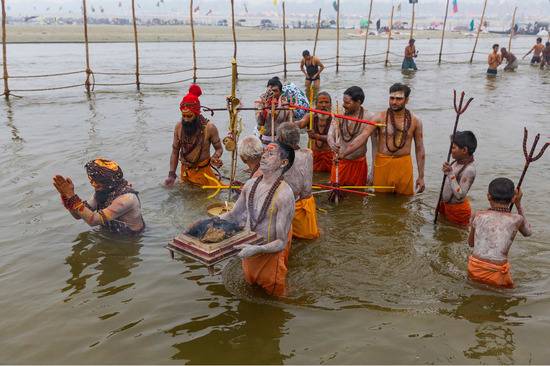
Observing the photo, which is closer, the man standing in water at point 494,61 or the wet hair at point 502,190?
the wet hair at point 502,190

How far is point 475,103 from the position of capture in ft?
52.2

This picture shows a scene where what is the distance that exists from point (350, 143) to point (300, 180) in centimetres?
A: 200

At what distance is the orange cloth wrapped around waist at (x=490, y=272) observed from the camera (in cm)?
441

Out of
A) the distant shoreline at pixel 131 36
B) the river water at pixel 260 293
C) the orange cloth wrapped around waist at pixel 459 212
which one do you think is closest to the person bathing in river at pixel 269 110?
the river water at pixel 260 293

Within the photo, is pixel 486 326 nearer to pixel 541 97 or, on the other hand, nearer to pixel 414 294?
pixel 414 294

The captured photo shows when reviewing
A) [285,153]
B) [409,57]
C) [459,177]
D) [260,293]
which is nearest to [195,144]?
[260,293]

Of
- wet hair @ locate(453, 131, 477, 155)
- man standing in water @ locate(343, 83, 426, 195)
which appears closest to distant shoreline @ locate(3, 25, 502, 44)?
man standing in water @ locate(343, 83, 426, 195)

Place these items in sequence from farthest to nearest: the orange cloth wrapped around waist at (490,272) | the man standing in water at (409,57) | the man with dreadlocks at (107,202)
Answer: the man standing in water at (409,57) → the man with dreadlocks at (107,202) → the orange cloth wrapped around waist at (490,272)

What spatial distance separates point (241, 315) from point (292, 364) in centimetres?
74

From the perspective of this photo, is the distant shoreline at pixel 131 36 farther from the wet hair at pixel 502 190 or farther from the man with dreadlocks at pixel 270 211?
the wet hair at pixel 502 190

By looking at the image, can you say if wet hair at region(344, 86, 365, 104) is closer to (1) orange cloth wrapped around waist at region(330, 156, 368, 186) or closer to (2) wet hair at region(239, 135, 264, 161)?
(1) orange cloth wrapped around waist at region(330, 156, 368, 186)

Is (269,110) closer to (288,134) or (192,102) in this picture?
(192,102)

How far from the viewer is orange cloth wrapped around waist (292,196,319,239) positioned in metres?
5.24

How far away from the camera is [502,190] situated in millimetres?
4277
